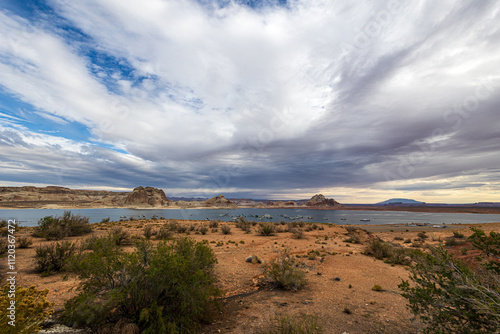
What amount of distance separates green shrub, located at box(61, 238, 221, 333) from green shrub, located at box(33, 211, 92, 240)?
566 inches

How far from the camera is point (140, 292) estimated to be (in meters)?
4.30

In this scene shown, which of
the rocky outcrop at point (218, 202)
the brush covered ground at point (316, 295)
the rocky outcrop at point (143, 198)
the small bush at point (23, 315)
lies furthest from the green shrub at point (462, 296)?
the rocky outcrop at point (218, 202)

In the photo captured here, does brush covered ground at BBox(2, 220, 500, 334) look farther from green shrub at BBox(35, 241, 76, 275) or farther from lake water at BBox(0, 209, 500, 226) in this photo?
lake water at BBox(0, 209, 500, 226)

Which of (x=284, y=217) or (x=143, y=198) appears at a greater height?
(x=143, y=198)

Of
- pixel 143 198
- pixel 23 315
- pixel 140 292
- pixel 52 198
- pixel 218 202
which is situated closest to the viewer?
pixel 23 315

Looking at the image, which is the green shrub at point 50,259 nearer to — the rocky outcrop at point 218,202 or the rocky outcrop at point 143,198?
the rocky outcrop at point 143,198

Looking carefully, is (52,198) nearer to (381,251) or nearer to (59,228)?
(59,228)

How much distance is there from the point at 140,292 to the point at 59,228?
1539 cm

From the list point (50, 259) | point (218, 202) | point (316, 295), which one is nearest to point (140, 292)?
point (316, 295)

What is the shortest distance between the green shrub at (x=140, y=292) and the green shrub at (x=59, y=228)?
1437 cm

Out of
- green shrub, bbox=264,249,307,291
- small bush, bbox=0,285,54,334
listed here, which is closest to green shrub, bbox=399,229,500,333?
green shrub, bbox=264,249,307,291

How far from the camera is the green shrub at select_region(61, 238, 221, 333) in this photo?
13.0 ft

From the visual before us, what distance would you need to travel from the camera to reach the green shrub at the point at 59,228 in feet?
47.8

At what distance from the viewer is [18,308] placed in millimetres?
2967
